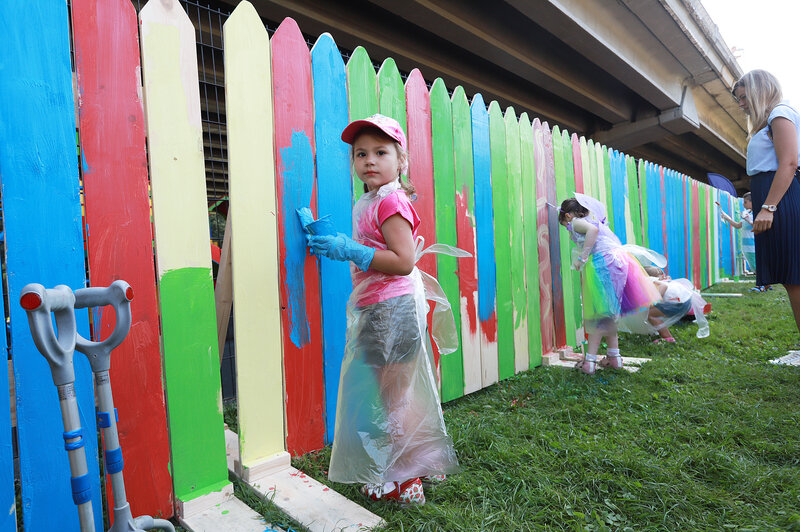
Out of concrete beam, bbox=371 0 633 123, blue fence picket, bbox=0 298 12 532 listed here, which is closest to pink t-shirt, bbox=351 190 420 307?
blue fence picket, bbox=0 298 12 532

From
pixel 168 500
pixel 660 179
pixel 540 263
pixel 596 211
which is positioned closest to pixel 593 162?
pixel 596 211

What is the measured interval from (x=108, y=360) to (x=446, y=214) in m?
2.17

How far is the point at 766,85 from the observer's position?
317 centimetres

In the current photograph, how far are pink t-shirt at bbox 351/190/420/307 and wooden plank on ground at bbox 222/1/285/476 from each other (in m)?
0.47

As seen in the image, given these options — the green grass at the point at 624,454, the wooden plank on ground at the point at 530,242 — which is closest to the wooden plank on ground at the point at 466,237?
the green grass at the point at 624,454

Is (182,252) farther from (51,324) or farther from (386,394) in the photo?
(386,394)

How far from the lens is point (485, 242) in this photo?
10.7ft

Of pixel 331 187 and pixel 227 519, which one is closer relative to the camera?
pixel 227 519

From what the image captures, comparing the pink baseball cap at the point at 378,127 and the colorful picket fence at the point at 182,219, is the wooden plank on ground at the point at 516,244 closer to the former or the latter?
the colorful picket fence at the point at 182,219

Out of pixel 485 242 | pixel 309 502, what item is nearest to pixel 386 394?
pixel 309 502

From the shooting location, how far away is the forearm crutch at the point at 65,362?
0.93 meters

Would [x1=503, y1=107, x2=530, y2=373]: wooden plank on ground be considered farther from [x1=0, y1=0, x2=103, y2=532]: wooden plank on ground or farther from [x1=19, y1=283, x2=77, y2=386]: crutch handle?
[x1=19, y1=283, x2=77, y2=386]: crutch handle

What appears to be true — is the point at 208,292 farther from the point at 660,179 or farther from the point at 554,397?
the point at 660,179

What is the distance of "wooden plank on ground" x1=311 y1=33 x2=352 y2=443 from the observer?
2268mm
